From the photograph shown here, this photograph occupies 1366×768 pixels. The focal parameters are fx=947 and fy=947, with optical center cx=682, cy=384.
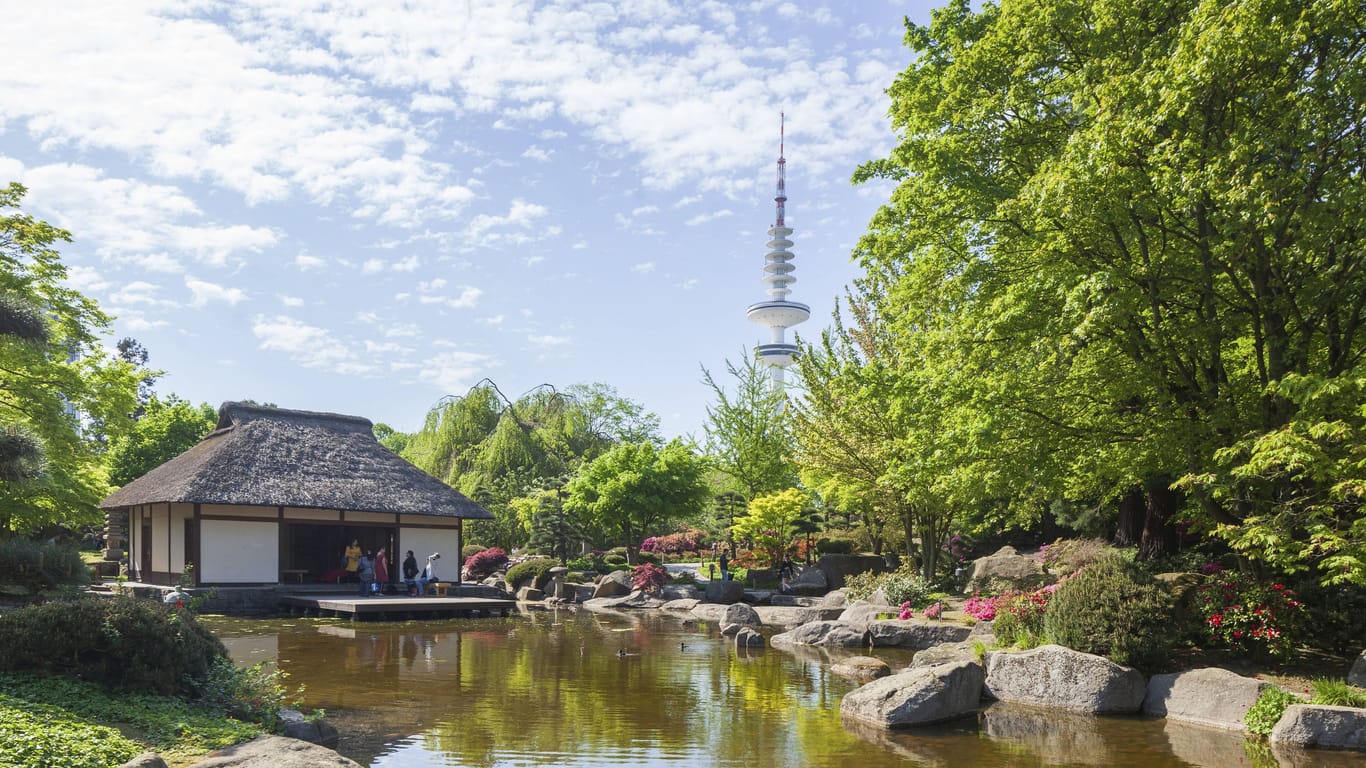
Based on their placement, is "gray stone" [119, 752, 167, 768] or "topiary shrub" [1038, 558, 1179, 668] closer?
"gray stone" [119, 752, 167, 768]

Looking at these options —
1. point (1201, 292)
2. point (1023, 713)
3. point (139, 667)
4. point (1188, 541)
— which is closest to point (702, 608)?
point (1188, 541)

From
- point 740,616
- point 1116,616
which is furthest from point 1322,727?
point 740,616

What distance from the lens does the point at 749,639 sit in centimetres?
1773

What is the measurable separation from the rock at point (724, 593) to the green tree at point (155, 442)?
25.6 m

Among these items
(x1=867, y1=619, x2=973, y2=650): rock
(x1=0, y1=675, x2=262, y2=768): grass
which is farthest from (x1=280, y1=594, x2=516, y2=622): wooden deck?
(x1=0, y1=675, x2=262, y2=768): grass

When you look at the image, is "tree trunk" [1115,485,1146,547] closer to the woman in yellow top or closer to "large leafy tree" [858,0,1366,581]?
"large leafy tree" [858,0,1366,581]

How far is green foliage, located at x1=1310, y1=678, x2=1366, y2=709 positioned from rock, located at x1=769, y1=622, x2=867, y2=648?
8637 mm

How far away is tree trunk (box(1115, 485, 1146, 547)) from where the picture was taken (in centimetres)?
1930

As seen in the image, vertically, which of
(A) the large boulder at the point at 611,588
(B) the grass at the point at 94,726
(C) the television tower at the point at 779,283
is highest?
(C) the television tower at the point at 779,283

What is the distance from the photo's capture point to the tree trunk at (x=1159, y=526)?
17.3m

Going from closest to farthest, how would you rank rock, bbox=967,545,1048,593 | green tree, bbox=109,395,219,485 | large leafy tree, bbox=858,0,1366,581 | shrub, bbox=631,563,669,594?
large leafy tree, bbox=858,0,1366,581, rock, bbox=967,545,1048,593, shrub, bbox=631,563,669,594, green tree, bbox=109,395,219,485

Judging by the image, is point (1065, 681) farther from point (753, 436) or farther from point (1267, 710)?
point (753, 436)

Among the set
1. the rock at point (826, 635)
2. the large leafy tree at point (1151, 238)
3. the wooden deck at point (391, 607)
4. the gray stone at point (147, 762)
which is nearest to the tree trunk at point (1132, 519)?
the large leafy tree at point (1151, 238)

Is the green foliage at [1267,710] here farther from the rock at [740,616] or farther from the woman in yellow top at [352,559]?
the woman in yellow top at [352,559]
